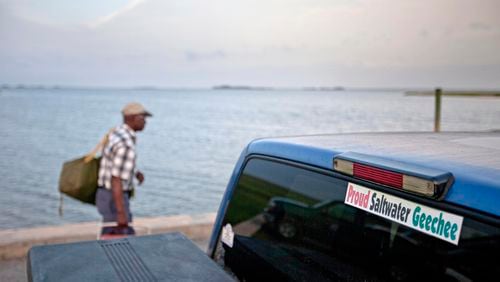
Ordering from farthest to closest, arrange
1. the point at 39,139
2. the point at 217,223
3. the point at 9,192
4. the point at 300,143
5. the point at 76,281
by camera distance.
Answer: the point at 39,139, the point at 9,192, the point at 217,223, the point at 300,143, the point at 76,281

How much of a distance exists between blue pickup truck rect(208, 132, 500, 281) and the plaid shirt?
3.31 meters

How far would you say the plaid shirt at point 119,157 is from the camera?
5605 millimetres

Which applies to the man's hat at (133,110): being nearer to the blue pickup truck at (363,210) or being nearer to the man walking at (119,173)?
the man walking at (119,173)

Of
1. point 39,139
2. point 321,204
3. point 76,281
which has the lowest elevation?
point 39,139

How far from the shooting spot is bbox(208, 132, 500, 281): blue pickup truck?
1.41 metres

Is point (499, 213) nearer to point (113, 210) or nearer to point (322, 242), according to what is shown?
point (322, 242)

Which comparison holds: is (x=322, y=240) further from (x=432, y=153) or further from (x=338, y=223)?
(x=432, y=153)

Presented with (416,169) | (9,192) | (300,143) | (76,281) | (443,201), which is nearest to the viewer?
(443,201)

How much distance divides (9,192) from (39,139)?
24461 millimetres

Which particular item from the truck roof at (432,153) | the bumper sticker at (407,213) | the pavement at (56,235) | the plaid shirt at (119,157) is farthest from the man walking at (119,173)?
the bumper sticker at (407,213)

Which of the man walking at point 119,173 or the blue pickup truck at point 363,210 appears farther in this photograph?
the man walking at point 119,173

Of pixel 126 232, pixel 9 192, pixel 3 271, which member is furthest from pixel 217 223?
pixel 9 192

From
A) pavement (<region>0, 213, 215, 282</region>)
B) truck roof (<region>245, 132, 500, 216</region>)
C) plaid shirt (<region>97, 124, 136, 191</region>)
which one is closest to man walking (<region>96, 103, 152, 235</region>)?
plaid shirt (<region>97, 124, 136, 191</region>)

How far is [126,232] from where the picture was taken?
17.4 ft
